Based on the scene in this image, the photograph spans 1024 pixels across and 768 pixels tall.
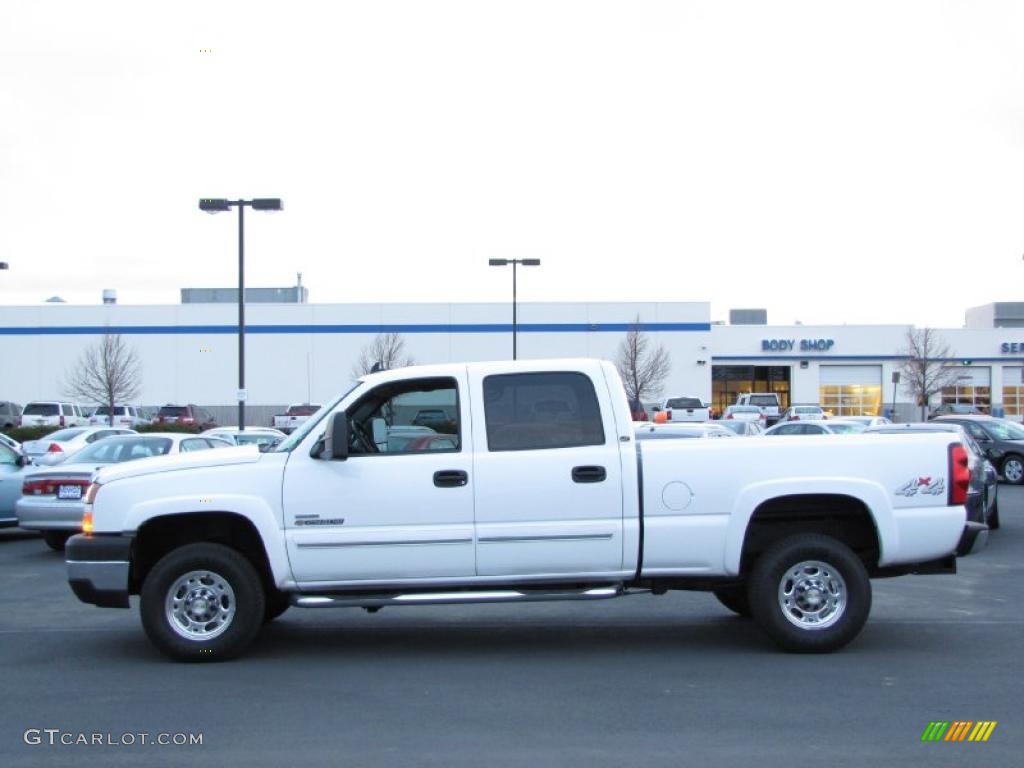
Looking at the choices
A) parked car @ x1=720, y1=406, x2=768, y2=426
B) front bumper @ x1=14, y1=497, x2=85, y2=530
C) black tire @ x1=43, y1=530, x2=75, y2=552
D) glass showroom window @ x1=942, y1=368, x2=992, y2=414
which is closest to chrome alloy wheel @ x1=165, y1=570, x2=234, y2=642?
front bumper @ x1=14, y1=497, x2=85, y2=530

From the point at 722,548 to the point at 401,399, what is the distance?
2586mm

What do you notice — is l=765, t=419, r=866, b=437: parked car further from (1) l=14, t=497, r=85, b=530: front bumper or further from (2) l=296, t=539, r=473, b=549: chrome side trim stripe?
(2) l=296, t=539, r=473, b=549: chrome side trim stripe

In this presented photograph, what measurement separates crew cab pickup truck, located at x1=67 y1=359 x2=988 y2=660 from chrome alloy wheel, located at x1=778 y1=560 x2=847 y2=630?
12mm

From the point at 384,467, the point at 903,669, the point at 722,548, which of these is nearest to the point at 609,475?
the point at 722,548

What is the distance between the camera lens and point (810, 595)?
784cm

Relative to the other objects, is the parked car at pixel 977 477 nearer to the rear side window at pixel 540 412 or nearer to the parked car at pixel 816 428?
the rear side window at pixel 540 412

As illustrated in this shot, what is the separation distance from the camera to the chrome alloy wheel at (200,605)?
7711mm

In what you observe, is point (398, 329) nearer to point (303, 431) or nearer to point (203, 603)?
point (303, 431)

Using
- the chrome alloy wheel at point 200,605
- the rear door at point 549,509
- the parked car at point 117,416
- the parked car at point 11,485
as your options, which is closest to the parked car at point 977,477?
the rear door at point 549,509

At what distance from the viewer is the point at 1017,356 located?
60.3 meters

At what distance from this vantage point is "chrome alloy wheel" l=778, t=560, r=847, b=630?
782cm

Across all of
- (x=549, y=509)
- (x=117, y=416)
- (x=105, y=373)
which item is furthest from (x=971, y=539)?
(x=105, y=373)

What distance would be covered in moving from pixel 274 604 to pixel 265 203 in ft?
55.4

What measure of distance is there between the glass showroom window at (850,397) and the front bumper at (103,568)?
185 feet
